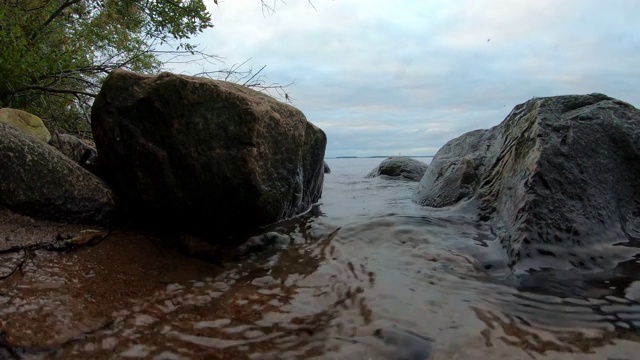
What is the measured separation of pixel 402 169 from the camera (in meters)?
13.7

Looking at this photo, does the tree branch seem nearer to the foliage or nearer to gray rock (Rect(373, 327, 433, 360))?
the foliage

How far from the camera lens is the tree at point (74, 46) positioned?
20.5ft

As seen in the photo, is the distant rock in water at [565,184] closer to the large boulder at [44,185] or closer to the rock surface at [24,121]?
→ the large boulder at [44,185]

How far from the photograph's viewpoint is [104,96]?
158 inches

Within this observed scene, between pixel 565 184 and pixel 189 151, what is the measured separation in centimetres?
383

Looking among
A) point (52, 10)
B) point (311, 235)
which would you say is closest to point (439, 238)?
point (311, 235)

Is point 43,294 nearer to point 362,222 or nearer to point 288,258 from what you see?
point 288,258

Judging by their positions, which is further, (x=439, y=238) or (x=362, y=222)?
(x=362, y=222)

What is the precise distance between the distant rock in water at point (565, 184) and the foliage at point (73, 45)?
5630 mm

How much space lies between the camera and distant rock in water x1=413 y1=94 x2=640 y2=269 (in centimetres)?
366

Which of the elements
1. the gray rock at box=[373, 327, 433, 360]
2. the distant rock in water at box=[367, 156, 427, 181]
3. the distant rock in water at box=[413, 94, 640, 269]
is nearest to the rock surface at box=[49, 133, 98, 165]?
the gray rock at box=[373, 327, 433, 360]

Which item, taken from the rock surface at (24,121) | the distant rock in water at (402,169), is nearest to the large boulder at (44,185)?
the rock surface at (24,121)

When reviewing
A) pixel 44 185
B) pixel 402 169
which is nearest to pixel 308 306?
pixel 44 185

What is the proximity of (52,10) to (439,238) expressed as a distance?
25.3 ft
